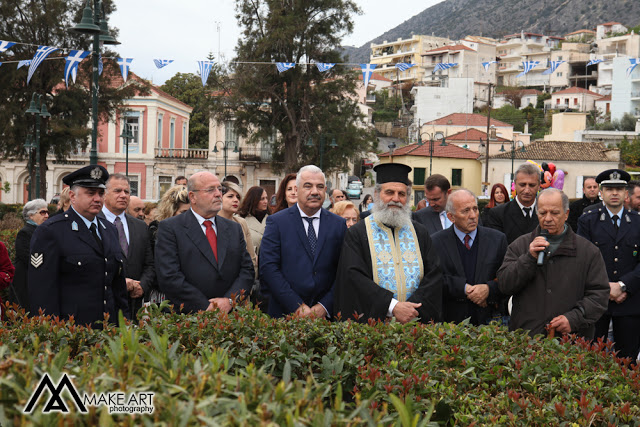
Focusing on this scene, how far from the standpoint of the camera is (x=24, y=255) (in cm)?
718

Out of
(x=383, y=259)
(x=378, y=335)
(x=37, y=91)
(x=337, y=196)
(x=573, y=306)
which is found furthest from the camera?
(x=37, y=91)

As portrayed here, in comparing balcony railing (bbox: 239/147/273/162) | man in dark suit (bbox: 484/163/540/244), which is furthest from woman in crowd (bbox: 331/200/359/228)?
A: balcony railing (bbox: 239/147/273/162)

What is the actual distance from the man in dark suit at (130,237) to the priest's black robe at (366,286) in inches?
83.0

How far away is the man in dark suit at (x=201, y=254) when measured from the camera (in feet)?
18.1

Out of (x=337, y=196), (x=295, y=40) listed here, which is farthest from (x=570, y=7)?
(x=337, y=196)

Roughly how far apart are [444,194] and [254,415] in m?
5.66

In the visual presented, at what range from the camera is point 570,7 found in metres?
193

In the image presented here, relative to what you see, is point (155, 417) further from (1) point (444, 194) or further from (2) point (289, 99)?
(2) point (289, 99)

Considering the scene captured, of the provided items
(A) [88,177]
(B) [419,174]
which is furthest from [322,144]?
(A) [88,177]

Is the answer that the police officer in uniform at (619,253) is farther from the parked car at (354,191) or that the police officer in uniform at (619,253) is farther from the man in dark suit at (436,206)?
the parked car at (354,191)

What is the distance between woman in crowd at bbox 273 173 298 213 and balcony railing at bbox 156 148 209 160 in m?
46.0

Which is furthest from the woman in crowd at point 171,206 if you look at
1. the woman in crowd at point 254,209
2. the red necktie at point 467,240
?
the red necktie at point 467,240

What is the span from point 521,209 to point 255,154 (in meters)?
46.1

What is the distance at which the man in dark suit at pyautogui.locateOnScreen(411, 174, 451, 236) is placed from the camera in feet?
23.9
